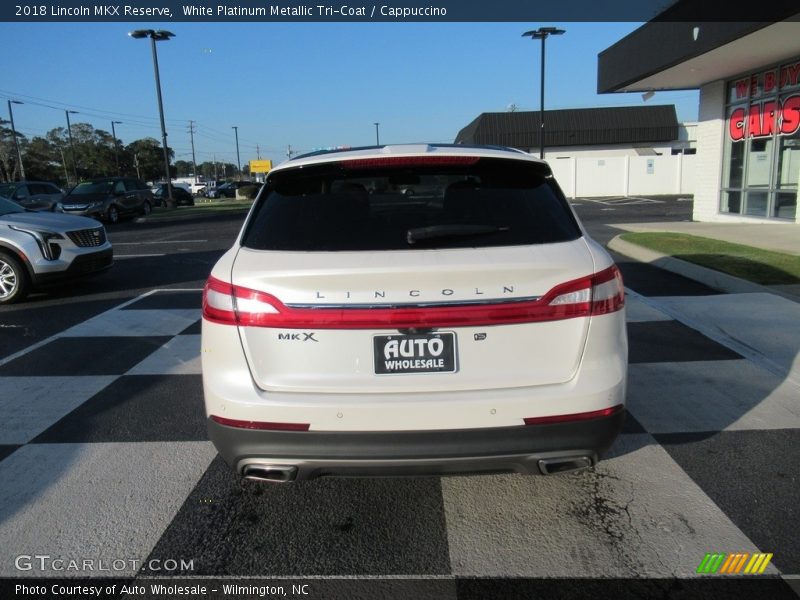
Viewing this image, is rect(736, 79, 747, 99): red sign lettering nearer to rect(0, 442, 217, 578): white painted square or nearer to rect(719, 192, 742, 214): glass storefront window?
rect(719, 192, 742, 214): glass storefront window

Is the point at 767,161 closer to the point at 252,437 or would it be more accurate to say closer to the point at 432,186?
the point at 432,186

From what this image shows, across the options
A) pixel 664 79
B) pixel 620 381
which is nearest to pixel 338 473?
pixel 620 381

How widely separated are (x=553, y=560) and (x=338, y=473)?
3.27 feet

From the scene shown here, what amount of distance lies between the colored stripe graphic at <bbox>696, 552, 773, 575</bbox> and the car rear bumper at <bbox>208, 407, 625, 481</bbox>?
0.68 meters

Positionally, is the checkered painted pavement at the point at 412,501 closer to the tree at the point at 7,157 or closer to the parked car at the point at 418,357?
the parked car at the point at 418,357

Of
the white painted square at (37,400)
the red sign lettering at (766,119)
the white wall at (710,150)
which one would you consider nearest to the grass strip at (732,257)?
the red sign lettering at (766,119)

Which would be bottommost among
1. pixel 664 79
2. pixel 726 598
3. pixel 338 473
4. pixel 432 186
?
pixel 726 598

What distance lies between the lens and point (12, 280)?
8117 mm

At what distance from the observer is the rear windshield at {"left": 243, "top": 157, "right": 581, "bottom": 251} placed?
2742 mm

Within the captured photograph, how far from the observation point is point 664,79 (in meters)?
16.6

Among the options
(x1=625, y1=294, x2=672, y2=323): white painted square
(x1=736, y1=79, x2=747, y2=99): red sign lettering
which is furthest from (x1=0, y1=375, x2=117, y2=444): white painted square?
(x1=736, y1=79, x2=747, y2=99): red sign lettering

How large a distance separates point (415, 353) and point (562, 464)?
771 millimetres

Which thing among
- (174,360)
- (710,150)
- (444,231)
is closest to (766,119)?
(710,150)

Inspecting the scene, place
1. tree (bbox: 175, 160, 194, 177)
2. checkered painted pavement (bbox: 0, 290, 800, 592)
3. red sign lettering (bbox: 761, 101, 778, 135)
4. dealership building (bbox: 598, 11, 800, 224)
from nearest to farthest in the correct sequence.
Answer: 1. checkered painted pavement (bbox: 0, 290, 800, 592)
2. dealership building (bbox: 598, 11, 800, 224)
3. red sign lettering (bbox: 761, 101, 778, 135)
4. tree (bbox: 175, 160, 194, 177)
